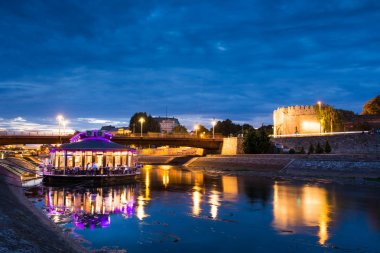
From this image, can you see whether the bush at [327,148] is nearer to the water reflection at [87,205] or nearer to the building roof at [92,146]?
the building roof at [92,146]

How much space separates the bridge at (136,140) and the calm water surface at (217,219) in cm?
4768

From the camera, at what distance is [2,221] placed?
634 inches

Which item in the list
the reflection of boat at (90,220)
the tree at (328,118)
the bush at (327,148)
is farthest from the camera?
the tree at (328,118)

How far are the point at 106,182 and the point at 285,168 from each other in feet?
104

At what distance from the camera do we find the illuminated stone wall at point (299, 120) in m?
108

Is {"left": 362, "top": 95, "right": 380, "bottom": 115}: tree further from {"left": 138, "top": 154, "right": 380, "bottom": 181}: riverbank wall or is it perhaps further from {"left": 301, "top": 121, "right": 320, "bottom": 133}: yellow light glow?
{"left": 138, "top": 154, "right": 380, "bottom": 181}: riverbank wall

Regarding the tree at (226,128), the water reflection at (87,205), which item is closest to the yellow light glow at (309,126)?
the water reflection at (87,205)

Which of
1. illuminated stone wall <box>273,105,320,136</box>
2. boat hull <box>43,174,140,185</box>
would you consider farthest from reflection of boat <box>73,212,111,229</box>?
illuminated stone wall <box>273,105,320,136</box>

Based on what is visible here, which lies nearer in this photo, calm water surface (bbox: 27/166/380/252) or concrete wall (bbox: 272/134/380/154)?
calm water surface (bbox: 27/166/380/252)

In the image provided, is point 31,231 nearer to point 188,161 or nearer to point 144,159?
point 188,161

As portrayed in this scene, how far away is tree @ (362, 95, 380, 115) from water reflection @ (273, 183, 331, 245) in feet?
306

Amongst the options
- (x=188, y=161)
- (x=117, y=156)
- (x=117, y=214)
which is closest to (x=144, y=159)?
(x=188, y=161)

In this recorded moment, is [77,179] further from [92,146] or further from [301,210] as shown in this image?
[301,210]

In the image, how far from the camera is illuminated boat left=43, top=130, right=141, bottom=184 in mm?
46938
